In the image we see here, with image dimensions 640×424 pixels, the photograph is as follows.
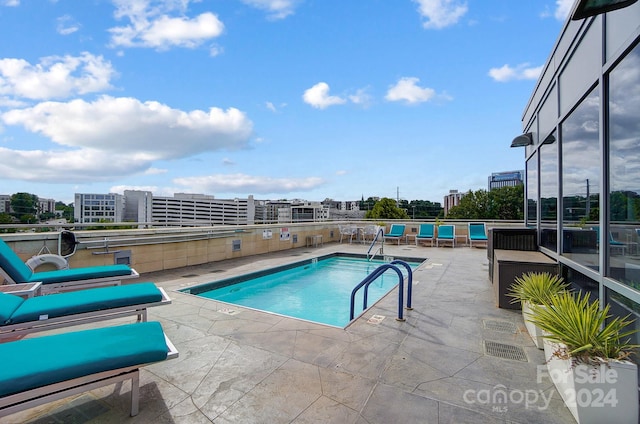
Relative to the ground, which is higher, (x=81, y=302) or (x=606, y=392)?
(x=81, y=302)

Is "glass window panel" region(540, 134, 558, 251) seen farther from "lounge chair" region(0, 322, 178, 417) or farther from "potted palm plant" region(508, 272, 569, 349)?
"lounge chair" region(0, 322, 178, 417)

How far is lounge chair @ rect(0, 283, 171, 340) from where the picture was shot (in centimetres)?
215

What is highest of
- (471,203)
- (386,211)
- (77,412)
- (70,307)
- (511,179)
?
(511,179)

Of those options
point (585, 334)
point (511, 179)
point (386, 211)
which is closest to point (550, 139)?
point (585, 334)

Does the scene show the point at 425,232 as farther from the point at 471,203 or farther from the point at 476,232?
the point at 471,203

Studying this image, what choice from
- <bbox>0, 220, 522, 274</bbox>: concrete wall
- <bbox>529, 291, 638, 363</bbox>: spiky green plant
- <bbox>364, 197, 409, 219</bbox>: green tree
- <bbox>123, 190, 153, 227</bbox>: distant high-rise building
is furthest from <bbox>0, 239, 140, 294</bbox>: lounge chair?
<bbox>364, 197, 409, 219</bbox>: green tree

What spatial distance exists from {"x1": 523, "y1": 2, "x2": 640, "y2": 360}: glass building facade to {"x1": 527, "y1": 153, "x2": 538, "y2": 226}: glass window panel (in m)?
1.16

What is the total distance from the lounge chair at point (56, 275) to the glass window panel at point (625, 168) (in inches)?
185

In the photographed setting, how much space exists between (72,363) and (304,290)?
15.8 feet

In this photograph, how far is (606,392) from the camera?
5.44 ft

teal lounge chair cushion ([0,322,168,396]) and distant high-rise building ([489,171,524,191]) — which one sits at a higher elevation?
distant high-rise building ([489,171,524,191])

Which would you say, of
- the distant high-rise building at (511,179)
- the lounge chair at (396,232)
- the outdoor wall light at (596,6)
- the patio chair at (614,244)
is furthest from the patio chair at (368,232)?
the outdoor wall light at (596,6)

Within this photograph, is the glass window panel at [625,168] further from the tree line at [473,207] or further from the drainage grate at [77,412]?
the tree line at [473,207]

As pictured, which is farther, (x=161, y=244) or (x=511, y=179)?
(x=511, y=179)
